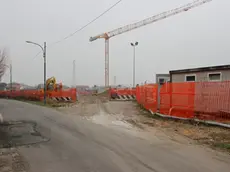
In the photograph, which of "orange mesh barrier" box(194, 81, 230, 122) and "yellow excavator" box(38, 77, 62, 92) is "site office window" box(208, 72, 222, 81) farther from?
"yellow excavator" box(38, 77, 62, 92)

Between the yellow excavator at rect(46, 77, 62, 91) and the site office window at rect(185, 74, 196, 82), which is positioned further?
the yellow excavator at rect(46, 77, 62, 91)

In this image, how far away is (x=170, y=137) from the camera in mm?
9305

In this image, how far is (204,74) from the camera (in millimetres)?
18047

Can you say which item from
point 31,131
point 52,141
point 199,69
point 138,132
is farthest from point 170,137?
point 199,69

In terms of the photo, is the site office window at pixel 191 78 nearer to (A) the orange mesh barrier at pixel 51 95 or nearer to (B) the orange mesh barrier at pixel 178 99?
(B) the orange mesh barrier at pixel 178 99

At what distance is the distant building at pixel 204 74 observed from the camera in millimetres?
16423

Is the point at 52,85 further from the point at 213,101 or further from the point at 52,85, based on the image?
the point at 213,101

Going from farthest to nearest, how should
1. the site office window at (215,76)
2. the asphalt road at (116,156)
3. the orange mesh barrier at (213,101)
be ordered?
the site office window at (215,76) → the orange mesh barrier at (213,101) → the asphalt road at (116,156)

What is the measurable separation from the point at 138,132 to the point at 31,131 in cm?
423

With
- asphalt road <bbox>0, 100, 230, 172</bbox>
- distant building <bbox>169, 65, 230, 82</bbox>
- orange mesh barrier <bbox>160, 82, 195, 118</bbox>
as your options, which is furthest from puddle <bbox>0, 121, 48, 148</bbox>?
distant building <bbox>169, 65, 230, 82</bbox>

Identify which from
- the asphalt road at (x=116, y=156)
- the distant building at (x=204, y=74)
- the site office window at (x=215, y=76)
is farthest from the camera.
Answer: the site office window at (x=215, y=76)

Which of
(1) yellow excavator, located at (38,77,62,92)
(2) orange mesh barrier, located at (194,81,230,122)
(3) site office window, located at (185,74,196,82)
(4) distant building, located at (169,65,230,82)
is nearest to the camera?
(2) orange mesh barrier, located at (194,81,230,122)

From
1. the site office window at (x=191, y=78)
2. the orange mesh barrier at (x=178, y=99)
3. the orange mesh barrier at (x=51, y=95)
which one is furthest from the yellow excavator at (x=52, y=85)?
the orange mesh barrier at (x=178, y=99)

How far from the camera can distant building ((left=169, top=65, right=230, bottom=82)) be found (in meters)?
16.4
